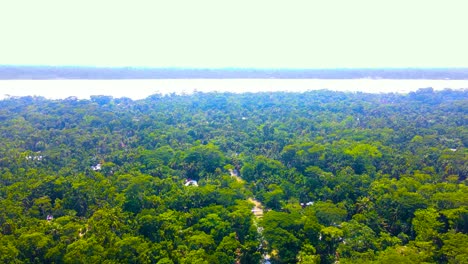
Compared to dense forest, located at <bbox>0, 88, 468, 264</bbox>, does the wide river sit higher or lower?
higher

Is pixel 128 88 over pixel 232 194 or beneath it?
over

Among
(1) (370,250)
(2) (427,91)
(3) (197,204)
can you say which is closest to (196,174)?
(3) (197,204)

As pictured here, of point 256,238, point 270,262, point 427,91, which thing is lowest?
point 270,262

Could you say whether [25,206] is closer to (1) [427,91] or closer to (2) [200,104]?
(2) [200,104]

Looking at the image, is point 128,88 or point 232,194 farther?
point 128,88

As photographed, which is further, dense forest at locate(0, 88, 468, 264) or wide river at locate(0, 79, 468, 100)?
wide river at locate(0, 79, 468, 100)

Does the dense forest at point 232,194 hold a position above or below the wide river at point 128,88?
below

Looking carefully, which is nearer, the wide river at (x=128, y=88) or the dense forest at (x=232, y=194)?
the dense forest at (x=232, y=194)

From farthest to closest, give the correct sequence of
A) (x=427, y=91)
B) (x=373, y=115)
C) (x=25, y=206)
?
(x=427, y=91)
(x=373, y=115)
(x=25, y=206)
